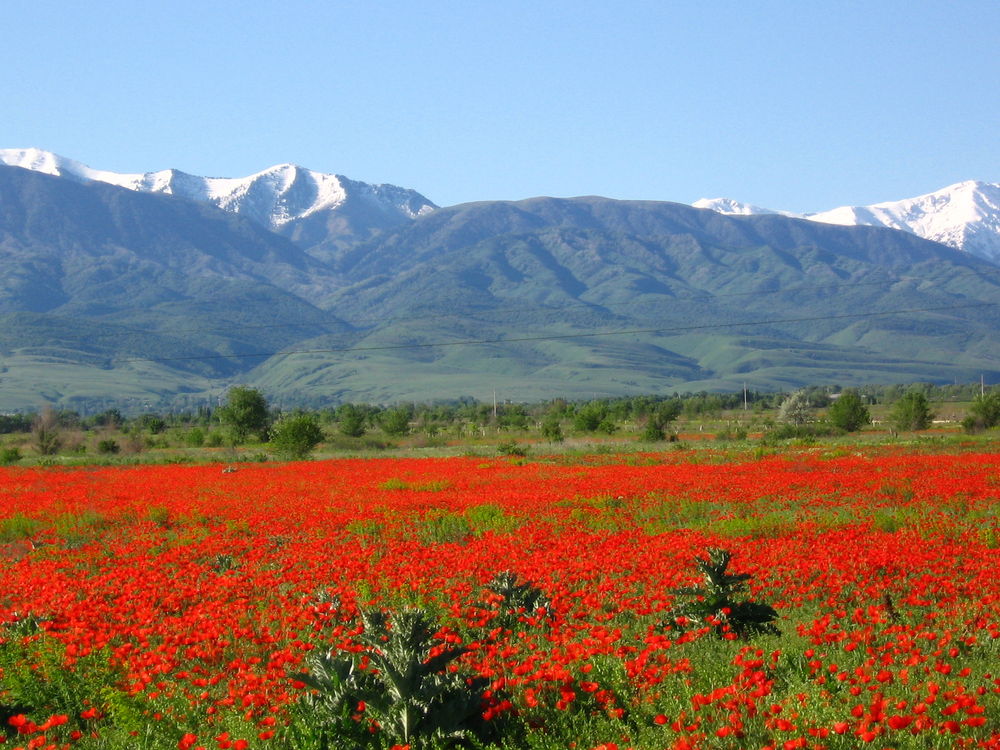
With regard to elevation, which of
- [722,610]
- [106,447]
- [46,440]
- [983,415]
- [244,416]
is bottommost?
[106,447]

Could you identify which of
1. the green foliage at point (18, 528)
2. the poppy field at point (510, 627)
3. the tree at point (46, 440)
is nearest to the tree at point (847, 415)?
the poppy field at point (510, 627)

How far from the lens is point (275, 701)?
24.0 feet

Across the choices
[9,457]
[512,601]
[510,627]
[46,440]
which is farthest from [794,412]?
[510,627]

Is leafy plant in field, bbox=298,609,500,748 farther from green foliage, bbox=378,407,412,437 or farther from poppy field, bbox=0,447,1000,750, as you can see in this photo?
green foliage, bbox=378,407,412,437

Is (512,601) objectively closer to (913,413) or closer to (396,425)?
(913,413)

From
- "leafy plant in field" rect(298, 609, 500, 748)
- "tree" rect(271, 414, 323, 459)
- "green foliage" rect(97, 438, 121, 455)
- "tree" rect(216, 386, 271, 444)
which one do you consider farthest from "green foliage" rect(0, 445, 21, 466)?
"leafy plant in field" rect(298, 609, 500, 748)

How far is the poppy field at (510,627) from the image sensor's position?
6652 millimetres

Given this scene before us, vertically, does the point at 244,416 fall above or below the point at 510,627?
below

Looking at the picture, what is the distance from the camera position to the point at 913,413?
67.8 meters

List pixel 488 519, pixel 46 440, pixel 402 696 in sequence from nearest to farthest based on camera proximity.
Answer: pixel 402 696
pixel 488 519
pixel 46 440

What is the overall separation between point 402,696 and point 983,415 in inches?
2735

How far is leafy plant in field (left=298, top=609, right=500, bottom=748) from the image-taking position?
21.5ft

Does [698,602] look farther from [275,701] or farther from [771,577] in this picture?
[275,701]

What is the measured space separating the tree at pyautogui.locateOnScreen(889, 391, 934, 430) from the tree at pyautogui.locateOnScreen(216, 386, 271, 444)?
4413 centimetres
